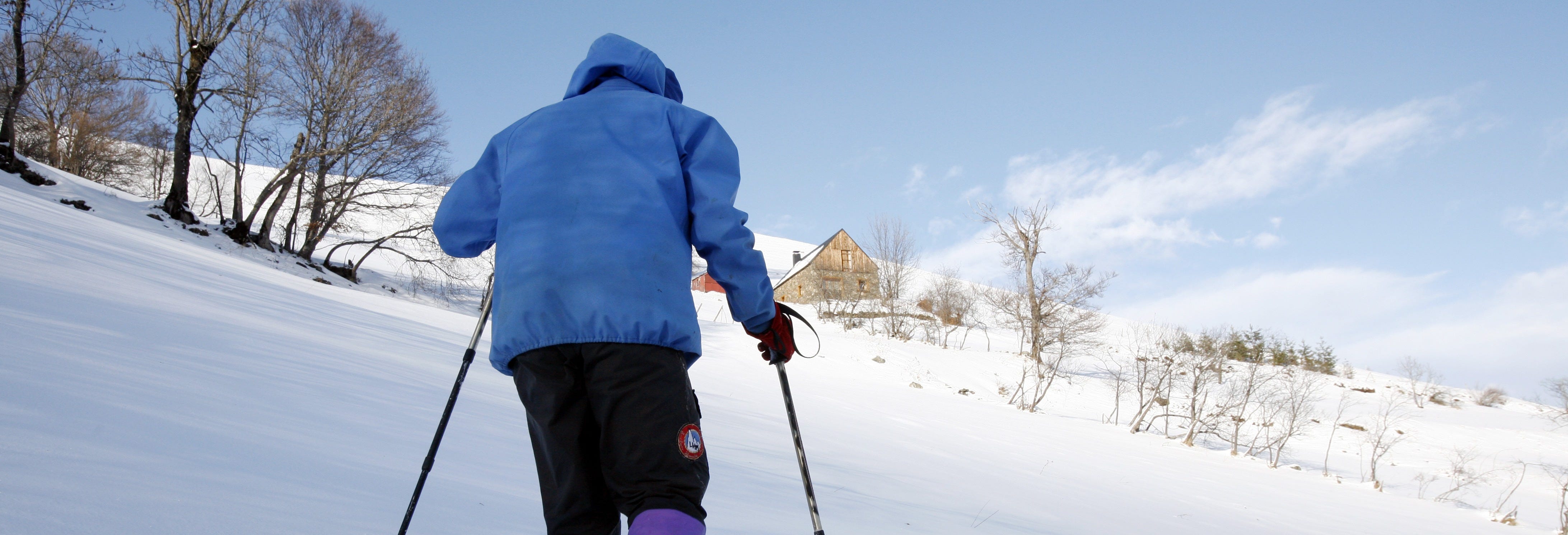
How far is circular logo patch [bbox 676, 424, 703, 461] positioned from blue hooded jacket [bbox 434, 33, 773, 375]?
17 centimetres

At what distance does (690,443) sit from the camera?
1.37 m

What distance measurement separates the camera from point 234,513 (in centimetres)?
157

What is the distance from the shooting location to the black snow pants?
1320mm

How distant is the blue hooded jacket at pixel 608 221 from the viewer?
1.40m

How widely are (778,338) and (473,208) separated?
83 centimetres

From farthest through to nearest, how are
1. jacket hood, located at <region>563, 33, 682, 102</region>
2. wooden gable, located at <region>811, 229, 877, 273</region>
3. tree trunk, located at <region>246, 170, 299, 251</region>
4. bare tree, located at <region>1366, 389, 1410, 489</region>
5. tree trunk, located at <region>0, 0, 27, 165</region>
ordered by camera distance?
1. wooden gable, located at <region>811, 229, 877, 273</region>
2. tree trunk, located at <region>246, 170, 299, 251</region>
3. bare tree, located at <region>1366, 389, 1410, 489</region>
4. tree trunk, located at <region>0, 0, 27, 165</region>
5. jacket hood, located at <region>563, 33, 682, 102</region>

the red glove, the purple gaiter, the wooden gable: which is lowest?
the purple gaiter

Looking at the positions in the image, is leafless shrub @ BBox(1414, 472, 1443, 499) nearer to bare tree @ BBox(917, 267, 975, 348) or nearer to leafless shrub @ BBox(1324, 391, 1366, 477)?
leafless shrub @ BBox(1324, 391, 1366, 477)

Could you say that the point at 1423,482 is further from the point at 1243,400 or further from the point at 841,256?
the point at 841,256

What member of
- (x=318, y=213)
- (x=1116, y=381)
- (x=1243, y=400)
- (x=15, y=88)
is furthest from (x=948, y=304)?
(x=15, y=88)

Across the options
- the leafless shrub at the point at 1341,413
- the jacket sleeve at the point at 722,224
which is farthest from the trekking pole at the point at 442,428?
the leafless shrub at the point at 1341,413

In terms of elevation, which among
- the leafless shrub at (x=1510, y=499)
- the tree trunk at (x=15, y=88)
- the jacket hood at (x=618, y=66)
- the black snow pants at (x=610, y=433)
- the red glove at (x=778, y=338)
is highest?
the tree trunk at (x=15, y=88)

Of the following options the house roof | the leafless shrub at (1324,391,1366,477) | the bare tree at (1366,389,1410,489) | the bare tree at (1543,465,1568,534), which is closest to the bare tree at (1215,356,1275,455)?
the leafless shrub at (1324,391,1366,477)

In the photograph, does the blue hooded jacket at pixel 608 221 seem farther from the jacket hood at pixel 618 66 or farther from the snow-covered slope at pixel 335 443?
the snow-covered slope at pixel 335 443
